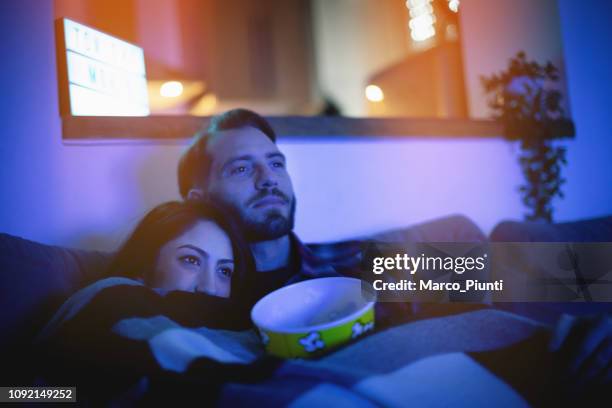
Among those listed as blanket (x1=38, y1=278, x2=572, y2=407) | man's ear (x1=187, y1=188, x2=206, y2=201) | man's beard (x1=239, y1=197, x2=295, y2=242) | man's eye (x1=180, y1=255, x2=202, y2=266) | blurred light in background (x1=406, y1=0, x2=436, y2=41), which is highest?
blurred light in background (x1=406, y1=0, x2=436, y2=41)

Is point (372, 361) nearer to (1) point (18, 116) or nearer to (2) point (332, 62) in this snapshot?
(1) point (18, 116)

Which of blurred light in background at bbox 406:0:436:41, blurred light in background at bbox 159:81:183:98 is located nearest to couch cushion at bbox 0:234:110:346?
blurred light in background at bbox 159:81:183:98

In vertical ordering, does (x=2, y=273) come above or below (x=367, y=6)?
below

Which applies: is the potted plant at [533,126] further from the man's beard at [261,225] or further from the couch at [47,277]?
the man's beard at [261,225]

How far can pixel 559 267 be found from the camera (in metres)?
0.86

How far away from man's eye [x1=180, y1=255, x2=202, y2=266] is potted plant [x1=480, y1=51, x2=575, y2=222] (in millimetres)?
1165

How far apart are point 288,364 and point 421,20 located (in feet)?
8.37

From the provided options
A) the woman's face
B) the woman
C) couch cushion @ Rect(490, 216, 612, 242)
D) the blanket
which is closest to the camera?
the blanket

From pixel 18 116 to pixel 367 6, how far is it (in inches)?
114

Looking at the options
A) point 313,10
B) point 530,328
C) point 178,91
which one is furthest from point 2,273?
point 313,10

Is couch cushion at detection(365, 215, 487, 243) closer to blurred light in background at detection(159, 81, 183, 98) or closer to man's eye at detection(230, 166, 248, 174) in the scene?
man's eye at detection(230, 166, 248, 174)

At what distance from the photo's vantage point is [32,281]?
24.2 inches

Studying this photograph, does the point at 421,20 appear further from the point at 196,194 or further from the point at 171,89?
the point at 196,194

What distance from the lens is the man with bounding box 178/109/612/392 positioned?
73 centimetres
